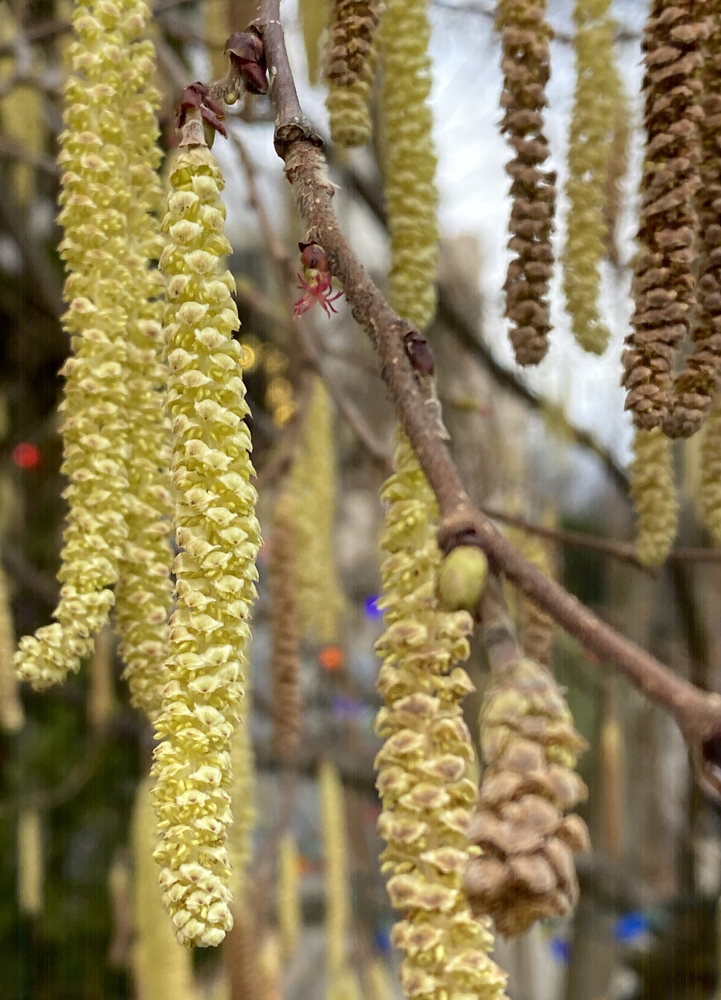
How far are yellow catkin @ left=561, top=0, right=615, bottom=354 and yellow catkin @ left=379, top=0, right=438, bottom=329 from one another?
80 mm

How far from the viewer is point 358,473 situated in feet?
6.98

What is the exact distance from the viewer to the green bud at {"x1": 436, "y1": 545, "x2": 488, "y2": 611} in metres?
0.23

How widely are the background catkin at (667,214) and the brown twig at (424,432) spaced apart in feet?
0.29

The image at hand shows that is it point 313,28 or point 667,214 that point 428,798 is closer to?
point 667,214

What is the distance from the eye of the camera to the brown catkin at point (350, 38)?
367 mm

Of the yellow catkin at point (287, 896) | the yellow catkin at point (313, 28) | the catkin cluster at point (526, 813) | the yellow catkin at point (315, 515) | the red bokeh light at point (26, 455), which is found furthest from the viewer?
the red bokeh light at point (26, 455)

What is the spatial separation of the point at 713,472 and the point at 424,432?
253mm

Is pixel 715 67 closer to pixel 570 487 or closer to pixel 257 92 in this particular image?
pixel 257 92

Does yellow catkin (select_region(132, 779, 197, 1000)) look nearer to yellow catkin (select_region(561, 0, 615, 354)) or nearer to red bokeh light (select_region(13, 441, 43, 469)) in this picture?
yellow catkin (select_region(561, 0, 615, 354))

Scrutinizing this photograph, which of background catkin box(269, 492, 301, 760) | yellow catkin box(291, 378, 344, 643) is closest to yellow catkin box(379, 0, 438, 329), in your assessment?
background catkin box(269, 492, 301, 760)

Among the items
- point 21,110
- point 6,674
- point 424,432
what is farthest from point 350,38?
point 21,110

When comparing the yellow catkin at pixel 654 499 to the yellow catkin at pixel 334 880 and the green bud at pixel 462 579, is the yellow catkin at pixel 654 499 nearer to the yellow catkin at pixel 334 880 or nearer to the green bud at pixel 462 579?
the green bud at pixel 462 579

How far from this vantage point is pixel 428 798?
0.29m

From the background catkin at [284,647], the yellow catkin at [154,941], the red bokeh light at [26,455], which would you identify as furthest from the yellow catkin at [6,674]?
the red bokeh light at [26,455]
